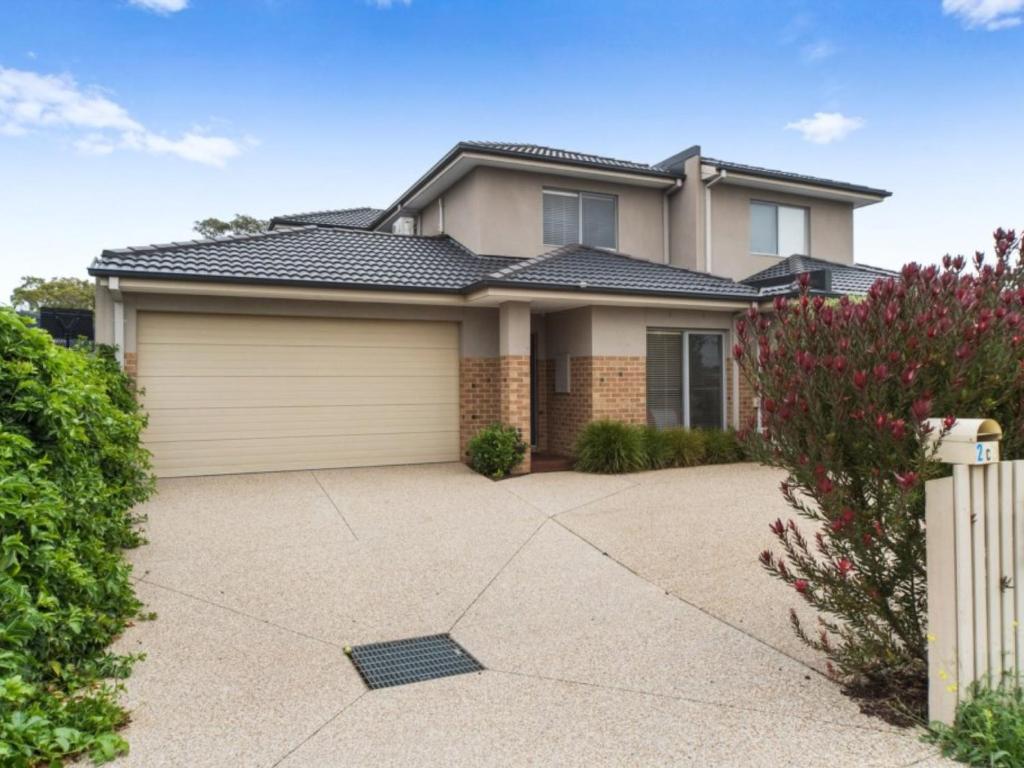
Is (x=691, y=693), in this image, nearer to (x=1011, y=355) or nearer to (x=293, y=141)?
(x=1011, y=355)

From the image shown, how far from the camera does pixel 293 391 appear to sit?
465 inches

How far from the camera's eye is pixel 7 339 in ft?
13.9

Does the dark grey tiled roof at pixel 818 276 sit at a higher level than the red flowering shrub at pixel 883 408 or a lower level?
higher

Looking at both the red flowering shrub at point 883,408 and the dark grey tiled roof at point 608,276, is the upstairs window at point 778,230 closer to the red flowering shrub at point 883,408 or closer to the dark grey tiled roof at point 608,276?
the dark grey tiled roof at point 608,276

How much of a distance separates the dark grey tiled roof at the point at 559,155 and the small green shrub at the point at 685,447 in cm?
607

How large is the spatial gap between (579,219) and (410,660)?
40.2 feet

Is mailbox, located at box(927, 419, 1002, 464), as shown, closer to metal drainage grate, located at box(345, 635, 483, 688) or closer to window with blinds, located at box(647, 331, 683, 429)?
metal drainage grate, located at box(345, 635, 483, 688)

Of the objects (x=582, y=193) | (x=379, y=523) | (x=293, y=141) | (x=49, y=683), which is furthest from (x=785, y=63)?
(x=49, y=683)

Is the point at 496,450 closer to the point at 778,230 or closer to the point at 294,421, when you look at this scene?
the point at 294,421

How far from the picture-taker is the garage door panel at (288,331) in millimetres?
11031

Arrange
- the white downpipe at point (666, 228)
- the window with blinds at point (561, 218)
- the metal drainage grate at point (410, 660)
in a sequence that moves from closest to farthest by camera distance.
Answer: the metal drainage grate at point (410, 660) < the window with blinds at point (561, 218) < the white downpipe at point (666, 228)

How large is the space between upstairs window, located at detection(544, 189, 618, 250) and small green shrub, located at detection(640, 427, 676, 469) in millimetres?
5059

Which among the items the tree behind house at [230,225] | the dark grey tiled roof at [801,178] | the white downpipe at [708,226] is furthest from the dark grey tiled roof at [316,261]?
the tree behind house at [230,225]

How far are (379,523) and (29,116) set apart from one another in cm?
1248
